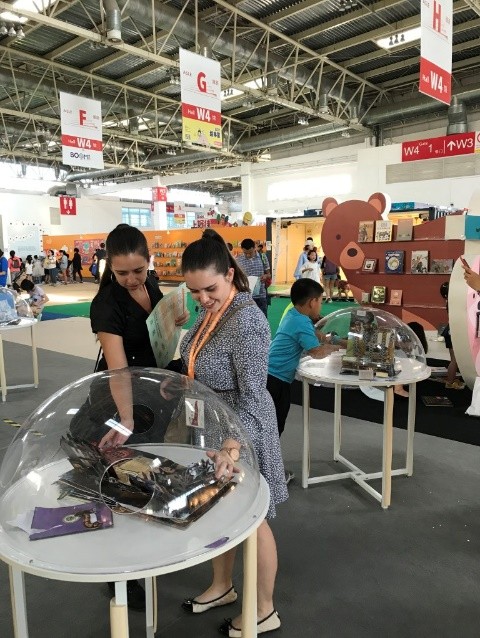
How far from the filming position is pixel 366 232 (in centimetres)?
711

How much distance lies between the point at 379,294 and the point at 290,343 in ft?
14.1

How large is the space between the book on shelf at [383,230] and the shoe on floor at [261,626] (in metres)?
5.79

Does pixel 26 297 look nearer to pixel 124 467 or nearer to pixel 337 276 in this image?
pixel 124 467

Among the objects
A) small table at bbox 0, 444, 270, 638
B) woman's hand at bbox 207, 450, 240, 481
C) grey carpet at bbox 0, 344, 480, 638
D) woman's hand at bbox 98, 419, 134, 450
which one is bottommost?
grey carpet at bbox 0, 344, 480, 638

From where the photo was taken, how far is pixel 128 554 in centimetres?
113

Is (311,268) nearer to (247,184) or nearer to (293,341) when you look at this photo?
(293,341)

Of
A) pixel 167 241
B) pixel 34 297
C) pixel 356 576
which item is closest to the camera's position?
pixel 356 576

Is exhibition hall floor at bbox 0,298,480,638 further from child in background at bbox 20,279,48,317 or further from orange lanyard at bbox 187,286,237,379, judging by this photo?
child in background at bbox 20,279,48,317

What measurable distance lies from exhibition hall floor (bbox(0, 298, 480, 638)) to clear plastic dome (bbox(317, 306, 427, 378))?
788 millimetres

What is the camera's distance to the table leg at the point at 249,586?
136cm

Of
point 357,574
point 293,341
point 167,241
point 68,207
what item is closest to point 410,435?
point 293,341

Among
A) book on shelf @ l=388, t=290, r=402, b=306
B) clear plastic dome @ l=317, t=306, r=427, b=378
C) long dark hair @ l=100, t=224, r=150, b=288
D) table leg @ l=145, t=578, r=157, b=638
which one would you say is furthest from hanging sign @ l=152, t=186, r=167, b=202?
table leg @ l=145, t=578, r=157, b=638

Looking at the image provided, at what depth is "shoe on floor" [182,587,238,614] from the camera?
204 cm

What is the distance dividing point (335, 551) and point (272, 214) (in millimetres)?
17493
